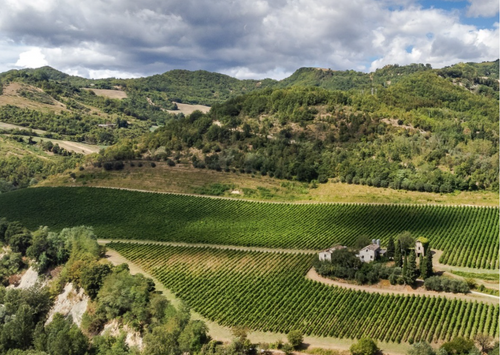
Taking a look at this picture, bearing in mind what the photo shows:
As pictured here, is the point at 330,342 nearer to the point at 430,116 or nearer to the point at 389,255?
the point at 389,255

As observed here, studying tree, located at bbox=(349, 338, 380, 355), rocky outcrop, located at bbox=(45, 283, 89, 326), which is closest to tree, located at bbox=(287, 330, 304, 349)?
tree, located at bbox=(349, 338, 380, 355)

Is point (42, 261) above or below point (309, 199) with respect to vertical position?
below

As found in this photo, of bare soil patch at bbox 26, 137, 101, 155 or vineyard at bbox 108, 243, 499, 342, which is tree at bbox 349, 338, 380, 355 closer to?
vineyard at bbox 108, 243, 499, 342

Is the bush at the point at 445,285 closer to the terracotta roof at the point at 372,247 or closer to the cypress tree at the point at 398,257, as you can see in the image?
the cypress tree at the point at 398,257

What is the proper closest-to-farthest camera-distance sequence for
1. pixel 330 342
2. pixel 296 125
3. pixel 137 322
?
pixel 330 342
pixel 137 322
pixel 296 125

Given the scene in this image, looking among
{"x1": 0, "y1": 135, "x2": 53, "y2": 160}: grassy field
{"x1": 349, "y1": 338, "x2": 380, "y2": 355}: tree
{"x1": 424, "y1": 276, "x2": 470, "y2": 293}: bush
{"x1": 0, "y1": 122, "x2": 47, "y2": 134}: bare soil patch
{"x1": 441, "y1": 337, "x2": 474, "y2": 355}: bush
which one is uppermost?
{"x1": 0, "y1": 122, "x2": 47, "y2": 134}: bare soil patch

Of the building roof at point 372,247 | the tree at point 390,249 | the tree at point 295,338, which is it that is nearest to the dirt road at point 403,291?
the building roof at point 372,247

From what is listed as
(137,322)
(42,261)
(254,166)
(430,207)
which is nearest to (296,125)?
(254,166)
